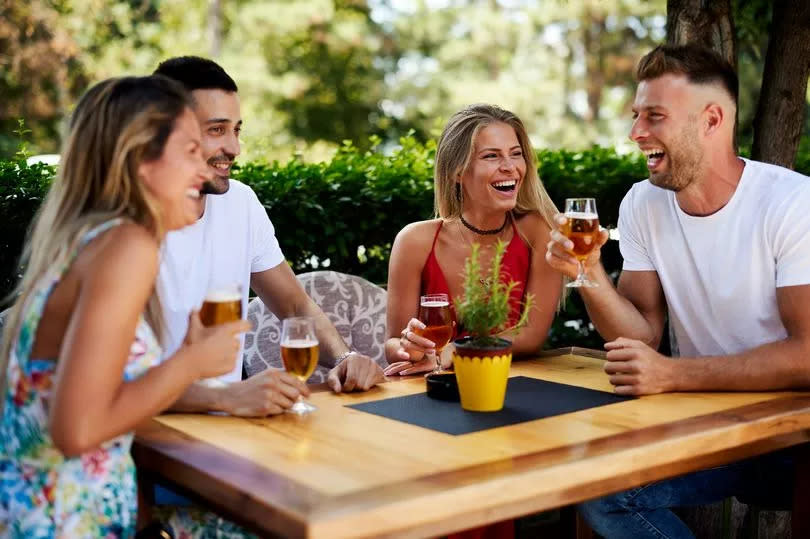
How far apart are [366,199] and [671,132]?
1.89m

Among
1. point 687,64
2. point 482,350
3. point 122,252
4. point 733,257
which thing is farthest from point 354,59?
point 122,252

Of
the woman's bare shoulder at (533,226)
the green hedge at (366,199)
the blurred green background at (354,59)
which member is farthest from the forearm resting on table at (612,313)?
the blurred green background at (354,59)

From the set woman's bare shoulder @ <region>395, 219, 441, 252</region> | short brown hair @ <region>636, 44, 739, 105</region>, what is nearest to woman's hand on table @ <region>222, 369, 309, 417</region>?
woman's bare shoulder @ <region>395, 219, 441, 252</region>

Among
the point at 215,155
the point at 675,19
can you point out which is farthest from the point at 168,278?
the point at 675,19

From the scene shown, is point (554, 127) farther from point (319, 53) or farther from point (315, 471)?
point (315, 471)

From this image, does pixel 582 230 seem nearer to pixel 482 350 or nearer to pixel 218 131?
pixel 482 350

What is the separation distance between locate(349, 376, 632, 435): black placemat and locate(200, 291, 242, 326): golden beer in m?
0.48

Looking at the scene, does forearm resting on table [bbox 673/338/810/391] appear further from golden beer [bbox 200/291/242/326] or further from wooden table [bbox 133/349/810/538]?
golden beer [bbox 200/291/242/326]

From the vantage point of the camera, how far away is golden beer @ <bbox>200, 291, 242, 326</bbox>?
7.55 ft

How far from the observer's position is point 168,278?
131 inches

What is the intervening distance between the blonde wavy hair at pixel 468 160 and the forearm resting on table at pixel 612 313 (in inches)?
28.2

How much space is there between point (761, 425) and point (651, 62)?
1.34 m

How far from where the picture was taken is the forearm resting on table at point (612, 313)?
3.20 metres

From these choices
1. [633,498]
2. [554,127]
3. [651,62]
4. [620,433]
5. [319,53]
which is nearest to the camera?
[620,433]
